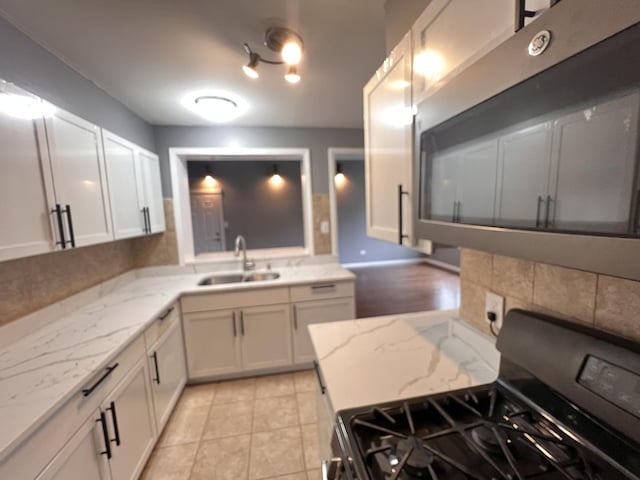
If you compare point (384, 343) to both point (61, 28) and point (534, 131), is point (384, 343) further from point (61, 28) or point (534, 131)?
point (61, 28)

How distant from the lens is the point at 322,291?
8.37 feet

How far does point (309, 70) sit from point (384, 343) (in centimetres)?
170

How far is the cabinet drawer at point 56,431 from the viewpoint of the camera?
0.84 meters

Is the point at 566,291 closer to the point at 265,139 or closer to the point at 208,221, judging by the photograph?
the point at 265,139

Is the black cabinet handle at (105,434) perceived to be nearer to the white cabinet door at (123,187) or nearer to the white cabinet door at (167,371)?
the white cabinet door at (167,371)

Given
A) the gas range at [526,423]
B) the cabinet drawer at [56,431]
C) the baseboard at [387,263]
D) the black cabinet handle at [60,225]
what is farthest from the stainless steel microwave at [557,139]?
the baseboard at [387,263]

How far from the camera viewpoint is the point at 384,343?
1210 millimetres

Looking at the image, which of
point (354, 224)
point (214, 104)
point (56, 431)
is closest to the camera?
point (56, 431)

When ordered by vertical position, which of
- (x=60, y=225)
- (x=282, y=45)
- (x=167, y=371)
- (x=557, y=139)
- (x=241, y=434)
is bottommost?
(x=241, y=434)

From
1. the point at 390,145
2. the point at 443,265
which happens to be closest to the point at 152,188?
the point at 390,145

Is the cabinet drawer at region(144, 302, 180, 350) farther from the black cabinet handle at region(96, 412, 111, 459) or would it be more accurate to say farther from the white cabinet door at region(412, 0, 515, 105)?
the white cabinet door at region(412, 0, 515, 105)

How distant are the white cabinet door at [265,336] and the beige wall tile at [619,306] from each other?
2.09 m

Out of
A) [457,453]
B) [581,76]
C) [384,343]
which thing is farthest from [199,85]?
[457,453]

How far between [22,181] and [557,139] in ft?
6.00
